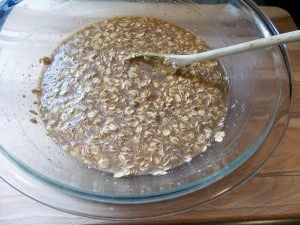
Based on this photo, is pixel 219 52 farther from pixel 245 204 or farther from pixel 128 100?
pixel 245 204

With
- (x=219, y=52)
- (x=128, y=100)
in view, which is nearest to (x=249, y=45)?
(x=219, y=52)

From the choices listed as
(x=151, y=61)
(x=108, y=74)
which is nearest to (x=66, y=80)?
(x=108, y=74)

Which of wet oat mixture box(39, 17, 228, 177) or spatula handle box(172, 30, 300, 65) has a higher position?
spatula handle box(172, 30, 300, 65)

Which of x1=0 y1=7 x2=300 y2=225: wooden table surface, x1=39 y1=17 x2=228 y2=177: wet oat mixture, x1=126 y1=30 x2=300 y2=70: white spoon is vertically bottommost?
x1=0 y1=7 x2=300 y2=225: wooden table surface

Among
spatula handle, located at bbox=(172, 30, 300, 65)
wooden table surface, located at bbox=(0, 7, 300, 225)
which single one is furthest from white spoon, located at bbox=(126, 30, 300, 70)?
wooden table surface, located at bbox=(0, 7, 300, 225)

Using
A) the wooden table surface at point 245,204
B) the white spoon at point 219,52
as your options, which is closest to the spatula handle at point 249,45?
the white spoon at point 219,52

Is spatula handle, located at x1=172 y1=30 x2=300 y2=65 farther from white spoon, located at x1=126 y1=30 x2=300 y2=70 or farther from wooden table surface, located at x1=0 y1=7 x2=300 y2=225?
wooden table surface, located at x1=0 y1=7 x2=300 y2=225

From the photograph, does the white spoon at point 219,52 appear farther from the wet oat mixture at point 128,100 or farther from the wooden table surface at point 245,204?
the wooden table surface at point 245,204
